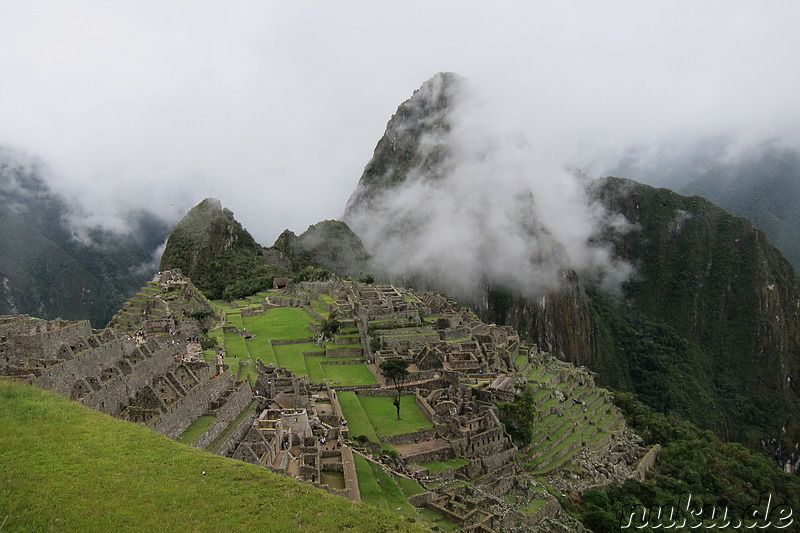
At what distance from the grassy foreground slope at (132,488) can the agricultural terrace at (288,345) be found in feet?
51.2

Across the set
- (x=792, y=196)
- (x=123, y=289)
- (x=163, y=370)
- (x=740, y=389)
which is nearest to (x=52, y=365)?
(x=163, y=370)

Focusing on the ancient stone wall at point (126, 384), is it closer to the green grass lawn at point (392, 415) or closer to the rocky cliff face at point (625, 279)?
the green grass lawn at point (392, 415)

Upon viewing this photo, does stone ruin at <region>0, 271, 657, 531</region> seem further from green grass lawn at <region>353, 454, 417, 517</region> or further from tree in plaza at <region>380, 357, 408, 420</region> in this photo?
tree in plaza at <region>380, 357, 408, 420</region>

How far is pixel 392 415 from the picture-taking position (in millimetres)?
30641

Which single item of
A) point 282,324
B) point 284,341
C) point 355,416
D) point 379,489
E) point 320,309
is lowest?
point 379,489

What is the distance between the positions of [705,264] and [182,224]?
138165 millimetres

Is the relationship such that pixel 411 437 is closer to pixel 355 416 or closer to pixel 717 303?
pixel 355 416

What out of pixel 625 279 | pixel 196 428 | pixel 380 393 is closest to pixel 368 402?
pixel 380 393

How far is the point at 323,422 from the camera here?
2564 centimetres

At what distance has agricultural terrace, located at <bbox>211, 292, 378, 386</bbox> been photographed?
35.3 meters

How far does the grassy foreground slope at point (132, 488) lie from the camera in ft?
35.7

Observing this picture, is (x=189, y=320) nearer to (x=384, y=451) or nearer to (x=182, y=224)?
(x=384, y=451)

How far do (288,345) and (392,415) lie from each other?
1418 cm

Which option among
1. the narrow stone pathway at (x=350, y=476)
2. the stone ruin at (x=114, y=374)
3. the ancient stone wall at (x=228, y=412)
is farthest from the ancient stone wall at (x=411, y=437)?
the stone ruin at (x=114, y=374)
